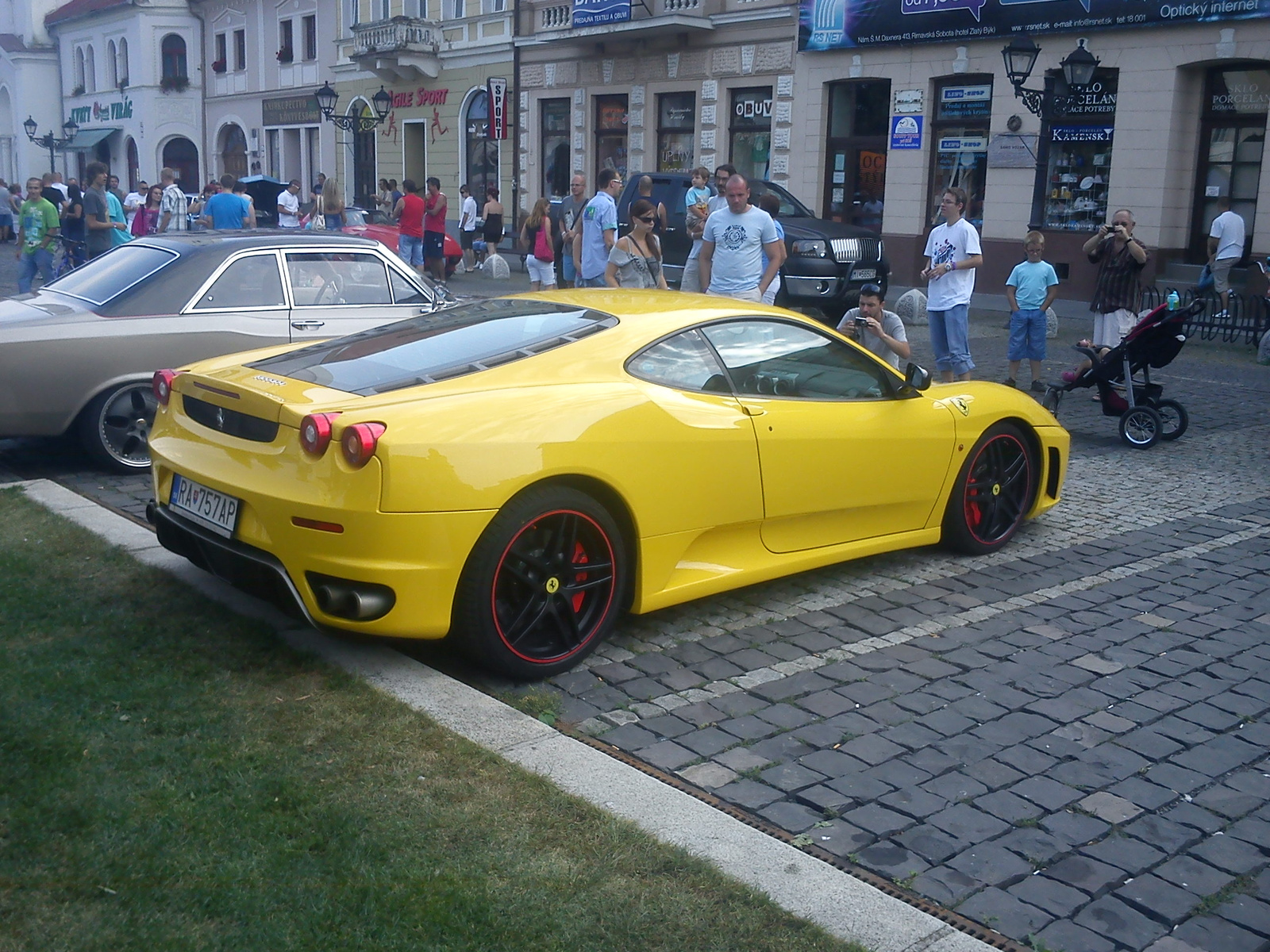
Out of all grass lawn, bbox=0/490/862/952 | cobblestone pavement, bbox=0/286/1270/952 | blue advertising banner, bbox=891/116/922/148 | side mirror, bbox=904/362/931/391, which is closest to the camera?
grass lawn, bbox=0/490/862/952

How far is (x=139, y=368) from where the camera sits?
7.61 m

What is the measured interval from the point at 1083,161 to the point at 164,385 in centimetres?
1899

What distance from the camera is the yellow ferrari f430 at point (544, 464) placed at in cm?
442

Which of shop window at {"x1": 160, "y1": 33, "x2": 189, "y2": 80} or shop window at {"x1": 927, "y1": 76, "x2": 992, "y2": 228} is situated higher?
shop window at {"x1": 160, "y1": 33, "x2": 189, "y2": 80}

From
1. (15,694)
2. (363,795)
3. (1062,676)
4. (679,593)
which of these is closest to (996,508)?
(1062,676)

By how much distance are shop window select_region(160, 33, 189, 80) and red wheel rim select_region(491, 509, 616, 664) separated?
5254 centimetres

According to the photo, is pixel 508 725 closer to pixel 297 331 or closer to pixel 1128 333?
pixel 297 331

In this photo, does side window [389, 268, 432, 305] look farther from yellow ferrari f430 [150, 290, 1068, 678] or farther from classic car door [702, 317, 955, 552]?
classic car door [702, 317, 955, 552]

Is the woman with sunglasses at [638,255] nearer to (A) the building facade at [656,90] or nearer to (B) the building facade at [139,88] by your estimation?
(A) the building facade at [656,90]

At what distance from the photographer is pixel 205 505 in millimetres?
4891

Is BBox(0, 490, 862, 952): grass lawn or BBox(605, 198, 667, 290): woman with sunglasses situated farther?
BBox(605, 198, 667, 290): woman with sunglasses

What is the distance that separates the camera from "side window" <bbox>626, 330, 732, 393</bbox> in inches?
206

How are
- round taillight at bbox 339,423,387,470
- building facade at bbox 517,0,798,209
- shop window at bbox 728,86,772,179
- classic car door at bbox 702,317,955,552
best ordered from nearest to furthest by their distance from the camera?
1. round taillight at bbox 339,423,387,470
2. classic car door at bbox 702,317,955,552
3. building facade at bbox 517,0,798,209
4. shop window at bbox 728,86,772,179

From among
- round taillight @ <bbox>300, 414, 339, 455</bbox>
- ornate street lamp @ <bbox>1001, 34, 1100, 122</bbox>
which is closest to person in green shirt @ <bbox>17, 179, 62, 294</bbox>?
round taillight @ <bbox>300, 414, 339, 455</bbox>
